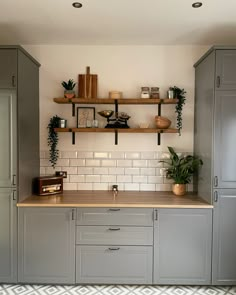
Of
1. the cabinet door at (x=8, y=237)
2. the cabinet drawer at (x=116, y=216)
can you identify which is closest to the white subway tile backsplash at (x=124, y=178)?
the cabinet drawer at (x=116, y=216)

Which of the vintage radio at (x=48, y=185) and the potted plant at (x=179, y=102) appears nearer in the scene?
the vintage radio at (x=48, y=185)

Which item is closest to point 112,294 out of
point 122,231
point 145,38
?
point 122,231

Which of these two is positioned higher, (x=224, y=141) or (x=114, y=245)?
(x=224, y=141)

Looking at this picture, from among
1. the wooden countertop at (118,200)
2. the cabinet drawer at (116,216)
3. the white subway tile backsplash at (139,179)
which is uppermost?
the white subway tile backsplash at (139,179)

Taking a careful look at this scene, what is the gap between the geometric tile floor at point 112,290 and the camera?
2344 millimetres

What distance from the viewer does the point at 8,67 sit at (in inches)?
91.2

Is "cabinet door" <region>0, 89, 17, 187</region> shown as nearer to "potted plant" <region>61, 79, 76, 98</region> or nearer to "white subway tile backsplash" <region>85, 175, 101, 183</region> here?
"potted plant" <region>61, 79, 76, 98</region>

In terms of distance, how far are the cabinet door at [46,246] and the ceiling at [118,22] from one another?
1.74 metres

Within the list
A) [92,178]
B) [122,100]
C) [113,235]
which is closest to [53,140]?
[92,178]

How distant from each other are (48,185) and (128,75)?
4.95 feet

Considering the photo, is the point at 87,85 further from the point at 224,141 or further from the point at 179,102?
the point at 224,141

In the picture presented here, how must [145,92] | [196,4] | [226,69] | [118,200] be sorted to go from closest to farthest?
[196,4]
[226,69]
[118,200]
[145,92]

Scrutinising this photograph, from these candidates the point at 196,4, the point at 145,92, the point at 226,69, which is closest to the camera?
the point at 196,4

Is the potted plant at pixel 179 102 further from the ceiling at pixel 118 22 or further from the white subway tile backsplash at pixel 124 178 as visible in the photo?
the white subway tile backsplash at pixel 124 178
